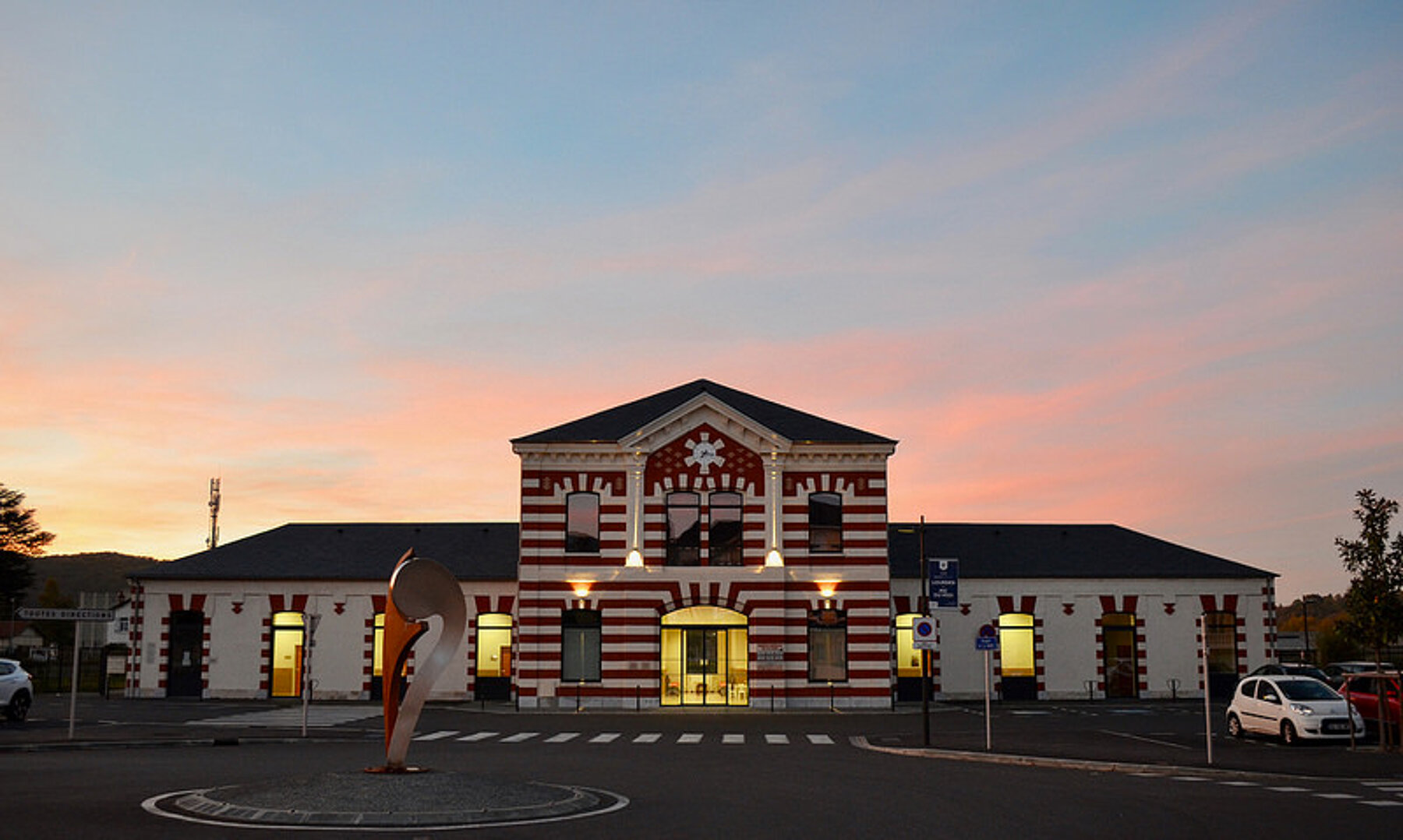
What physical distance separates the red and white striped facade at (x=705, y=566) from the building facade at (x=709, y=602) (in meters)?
0.07

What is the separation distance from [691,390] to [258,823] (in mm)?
34298

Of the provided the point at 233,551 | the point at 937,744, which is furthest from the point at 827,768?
the point at 233,551

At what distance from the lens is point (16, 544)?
86875mm

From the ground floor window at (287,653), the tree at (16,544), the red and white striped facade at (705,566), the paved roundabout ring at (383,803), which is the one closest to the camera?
the paved roundabout ring at (383,803)

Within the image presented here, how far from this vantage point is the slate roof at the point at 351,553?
5131 centimetres

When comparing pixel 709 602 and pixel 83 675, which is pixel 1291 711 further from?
pixel 83 675

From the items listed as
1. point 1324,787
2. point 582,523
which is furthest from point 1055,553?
point 1324,787

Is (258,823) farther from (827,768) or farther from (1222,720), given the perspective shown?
(1222,720)

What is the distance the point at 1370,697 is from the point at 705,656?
68.9 feet

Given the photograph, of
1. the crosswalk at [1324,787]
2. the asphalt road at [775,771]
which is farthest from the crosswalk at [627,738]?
the crosswalk at [1324,787]

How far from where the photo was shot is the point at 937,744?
28.8m

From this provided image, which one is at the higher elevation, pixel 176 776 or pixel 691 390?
pixel 691 390

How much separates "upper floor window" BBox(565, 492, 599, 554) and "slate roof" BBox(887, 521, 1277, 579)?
12.1 metres

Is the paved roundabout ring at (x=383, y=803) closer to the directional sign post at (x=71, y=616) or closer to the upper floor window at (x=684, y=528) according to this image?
the directional sign post at (x=71, y=616)
